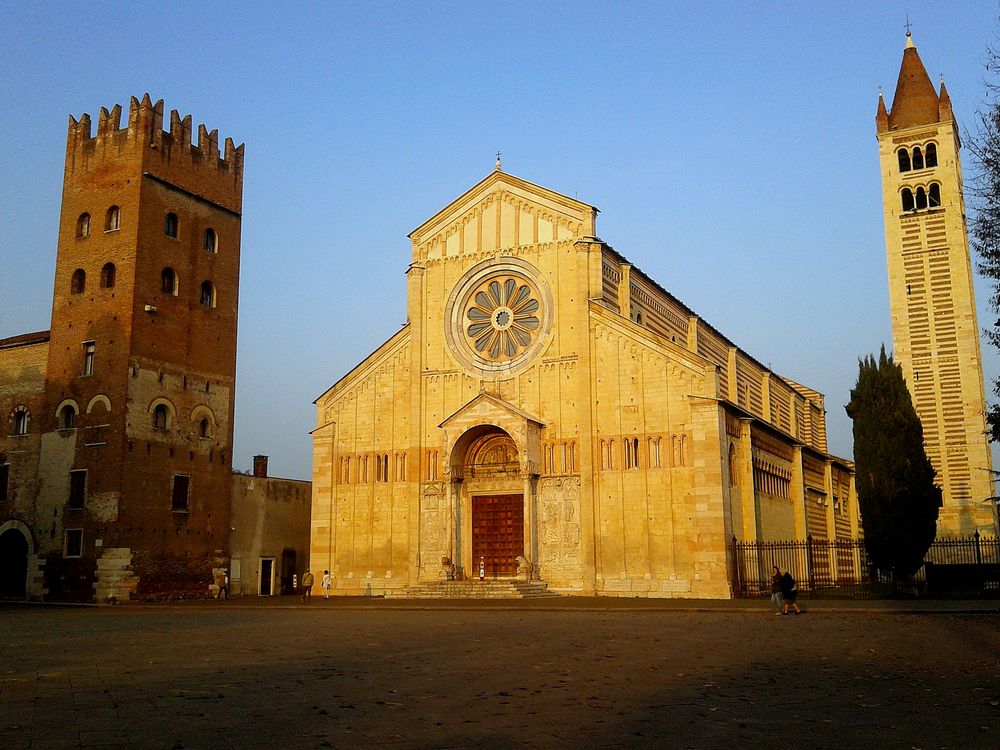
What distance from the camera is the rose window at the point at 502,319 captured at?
36531mm

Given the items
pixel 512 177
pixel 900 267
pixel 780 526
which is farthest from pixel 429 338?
pixel 900 267

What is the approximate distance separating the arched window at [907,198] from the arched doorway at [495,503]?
107 ft

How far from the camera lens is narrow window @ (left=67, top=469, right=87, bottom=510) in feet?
123

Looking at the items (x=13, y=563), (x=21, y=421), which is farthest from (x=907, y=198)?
(x=13, y=563)

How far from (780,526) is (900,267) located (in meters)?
22.3

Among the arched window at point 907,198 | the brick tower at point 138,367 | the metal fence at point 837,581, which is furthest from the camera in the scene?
the arched window at point 907,198

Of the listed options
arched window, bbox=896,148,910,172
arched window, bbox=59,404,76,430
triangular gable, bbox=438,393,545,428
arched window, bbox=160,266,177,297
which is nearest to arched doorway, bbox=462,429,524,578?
triangular gable, bbox=438,393,545,428

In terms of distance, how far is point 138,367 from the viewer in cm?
3791

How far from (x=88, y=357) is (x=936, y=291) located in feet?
145

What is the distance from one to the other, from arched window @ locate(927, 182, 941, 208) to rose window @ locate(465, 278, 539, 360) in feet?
99.0

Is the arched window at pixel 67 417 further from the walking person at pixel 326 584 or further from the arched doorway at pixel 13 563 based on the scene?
the walking person at pixel 326 584

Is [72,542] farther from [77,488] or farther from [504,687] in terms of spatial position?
[504,687]

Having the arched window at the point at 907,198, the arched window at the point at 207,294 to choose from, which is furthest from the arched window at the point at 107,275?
the arched window at the point at 907,198

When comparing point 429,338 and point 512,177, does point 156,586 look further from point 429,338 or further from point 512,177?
point 512,177
